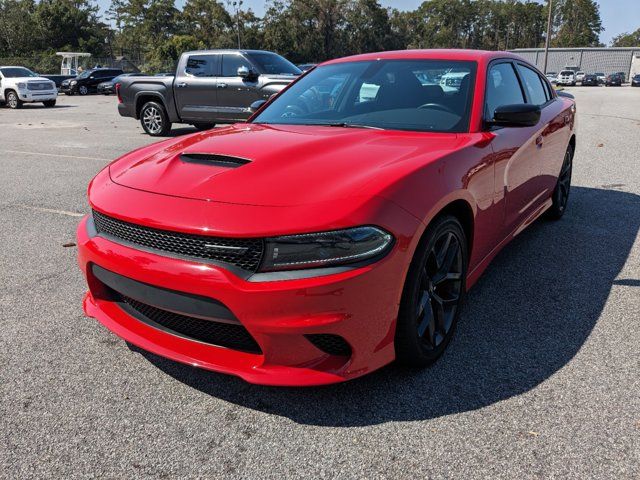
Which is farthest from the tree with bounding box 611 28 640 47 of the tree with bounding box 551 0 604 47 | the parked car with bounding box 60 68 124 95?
the parked car with bounding box 60 68 124 95

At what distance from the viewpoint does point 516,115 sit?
315cm

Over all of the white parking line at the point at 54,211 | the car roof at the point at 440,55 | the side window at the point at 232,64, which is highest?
the side window at the point at 232,64

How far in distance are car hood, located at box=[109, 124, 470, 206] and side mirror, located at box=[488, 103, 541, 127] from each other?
315mm

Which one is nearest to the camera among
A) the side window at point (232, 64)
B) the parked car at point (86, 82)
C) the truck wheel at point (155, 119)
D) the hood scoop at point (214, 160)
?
the hood scoop at point (214, 160)

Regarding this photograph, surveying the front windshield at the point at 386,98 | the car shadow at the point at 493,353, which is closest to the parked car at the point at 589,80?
the car shadow at the point at 493,353

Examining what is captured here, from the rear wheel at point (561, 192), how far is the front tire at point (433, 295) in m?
2.65

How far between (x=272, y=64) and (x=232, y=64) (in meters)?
0.83

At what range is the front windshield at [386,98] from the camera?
3334 millimetres

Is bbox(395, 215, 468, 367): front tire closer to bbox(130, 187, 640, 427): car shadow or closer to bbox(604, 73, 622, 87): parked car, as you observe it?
bbox(130, 187, 640, 427): car shadow

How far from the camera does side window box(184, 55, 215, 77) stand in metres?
11.6

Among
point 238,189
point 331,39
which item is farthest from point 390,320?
point 331,39

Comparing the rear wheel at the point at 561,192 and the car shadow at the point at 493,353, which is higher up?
the rear wheel at the point at 561,192

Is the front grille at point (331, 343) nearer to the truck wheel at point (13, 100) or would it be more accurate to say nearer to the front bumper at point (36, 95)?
the front bumper at point (36, 95)

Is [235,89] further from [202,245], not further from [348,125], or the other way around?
[202,245]
